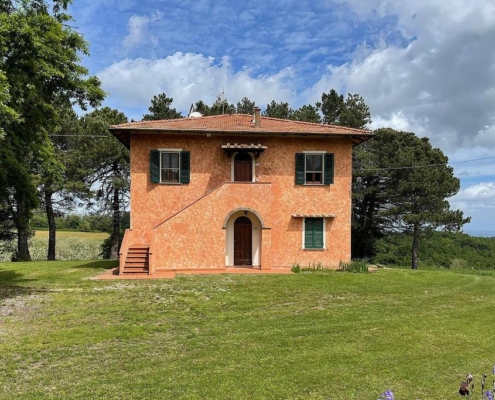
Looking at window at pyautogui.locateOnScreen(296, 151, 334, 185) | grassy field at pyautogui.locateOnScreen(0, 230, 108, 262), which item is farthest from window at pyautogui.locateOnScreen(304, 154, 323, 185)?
grassy field at pyautogui.locateOnScreen(0, 230, 108, 262)

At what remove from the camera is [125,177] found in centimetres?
2905

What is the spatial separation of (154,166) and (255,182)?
4.96 m

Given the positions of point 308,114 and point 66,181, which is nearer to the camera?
point 66,181

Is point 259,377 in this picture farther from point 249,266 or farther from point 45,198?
point 45,198

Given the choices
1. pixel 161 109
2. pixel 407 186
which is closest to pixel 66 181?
pixel 161 109

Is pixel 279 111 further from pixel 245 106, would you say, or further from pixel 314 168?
pixel 314 168

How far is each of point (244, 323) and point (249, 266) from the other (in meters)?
9.26

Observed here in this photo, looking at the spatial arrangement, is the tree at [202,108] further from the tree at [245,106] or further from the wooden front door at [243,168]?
the wooden front door at [243,168]

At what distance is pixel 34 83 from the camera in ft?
38.3

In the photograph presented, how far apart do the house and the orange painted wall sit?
0.16 ft

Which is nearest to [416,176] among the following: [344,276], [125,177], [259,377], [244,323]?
[344,276]

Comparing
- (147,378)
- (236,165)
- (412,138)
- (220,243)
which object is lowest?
(147,378)

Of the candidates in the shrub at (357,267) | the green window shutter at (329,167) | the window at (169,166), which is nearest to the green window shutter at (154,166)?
the window at (169,166)

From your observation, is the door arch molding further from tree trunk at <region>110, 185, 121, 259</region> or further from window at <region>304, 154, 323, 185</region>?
tree trunk at <region>110, 185, 121, 259</region>
